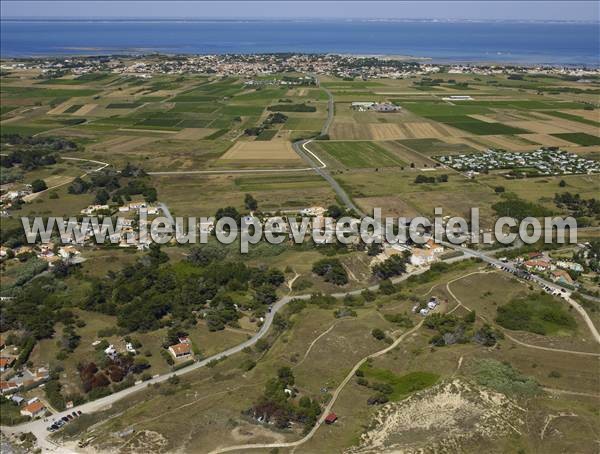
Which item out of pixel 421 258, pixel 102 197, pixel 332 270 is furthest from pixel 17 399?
pixel 102 197

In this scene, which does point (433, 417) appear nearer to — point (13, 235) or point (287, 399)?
point (287, 399)

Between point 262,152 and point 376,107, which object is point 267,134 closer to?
point 262,152

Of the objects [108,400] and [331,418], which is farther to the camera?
[108,400]

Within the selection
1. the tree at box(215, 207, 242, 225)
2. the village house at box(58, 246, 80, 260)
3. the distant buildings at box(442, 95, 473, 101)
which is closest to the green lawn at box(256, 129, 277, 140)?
the tree at box(215, 207, 242, 225)

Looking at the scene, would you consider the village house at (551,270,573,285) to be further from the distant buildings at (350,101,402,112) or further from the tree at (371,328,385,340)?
the distant buildings at (350,101,402,112)

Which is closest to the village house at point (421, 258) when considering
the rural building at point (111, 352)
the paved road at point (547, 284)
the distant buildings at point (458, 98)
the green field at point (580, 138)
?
the paved road at point (547, 284)

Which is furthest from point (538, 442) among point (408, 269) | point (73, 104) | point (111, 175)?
point (73, 104)

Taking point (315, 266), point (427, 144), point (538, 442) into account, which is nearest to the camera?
point (538, 442)
